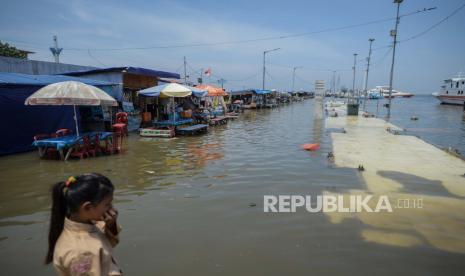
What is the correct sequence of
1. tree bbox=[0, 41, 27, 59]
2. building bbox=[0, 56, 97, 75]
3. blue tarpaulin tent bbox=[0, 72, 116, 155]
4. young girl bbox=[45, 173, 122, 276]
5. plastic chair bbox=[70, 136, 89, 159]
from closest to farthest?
young girl bbox=[45, 173, 122, 276] → plastic chair bbox=[70, 136, 89, 159] → blue tarpaulin tent bbox=[0, 72, 116, 155] → building bbox=[0, 56, 97, 75] → tree bbox=[0, 41, 27, 59]

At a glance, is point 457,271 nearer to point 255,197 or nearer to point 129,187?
point 255,197

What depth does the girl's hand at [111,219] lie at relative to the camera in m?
2.01

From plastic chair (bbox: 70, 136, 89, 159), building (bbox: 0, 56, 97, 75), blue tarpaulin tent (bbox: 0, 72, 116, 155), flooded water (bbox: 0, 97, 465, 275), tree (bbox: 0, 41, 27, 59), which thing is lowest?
flooded water (bbox: 0, 97, 465, 275)

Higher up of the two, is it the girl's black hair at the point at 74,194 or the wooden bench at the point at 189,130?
the girl's black hair at the point at 74,194

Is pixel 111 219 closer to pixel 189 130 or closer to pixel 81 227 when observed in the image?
pixel 81 227

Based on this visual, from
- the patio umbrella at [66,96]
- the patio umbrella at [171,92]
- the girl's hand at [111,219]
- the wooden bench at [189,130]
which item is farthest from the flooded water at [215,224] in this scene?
the wooden bench at [189,130]

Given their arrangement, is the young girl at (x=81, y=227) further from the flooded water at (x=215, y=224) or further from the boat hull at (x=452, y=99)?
the boat hull at (x=452, y=99)

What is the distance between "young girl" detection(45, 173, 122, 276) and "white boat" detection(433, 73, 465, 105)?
62.7 metres

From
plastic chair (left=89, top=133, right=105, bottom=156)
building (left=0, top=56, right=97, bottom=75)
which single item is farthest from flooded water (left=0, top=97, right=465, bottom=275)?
building (left=0, top=56, right=97, bottom=75)

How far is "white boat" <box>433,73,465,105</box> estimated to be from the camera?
53.5m

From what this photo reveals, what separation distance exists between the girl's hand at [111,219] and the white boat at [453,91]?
6258 cm

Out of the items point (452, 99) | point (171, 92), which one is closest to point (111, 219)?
point (171, 92)

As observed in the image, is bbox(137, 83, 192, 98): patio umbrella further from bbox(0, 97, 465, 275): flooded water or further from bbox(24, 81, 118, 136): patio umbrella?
bbox(0, 97, 465, 275): flooded water

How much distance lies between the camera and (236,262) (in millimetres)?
4090
